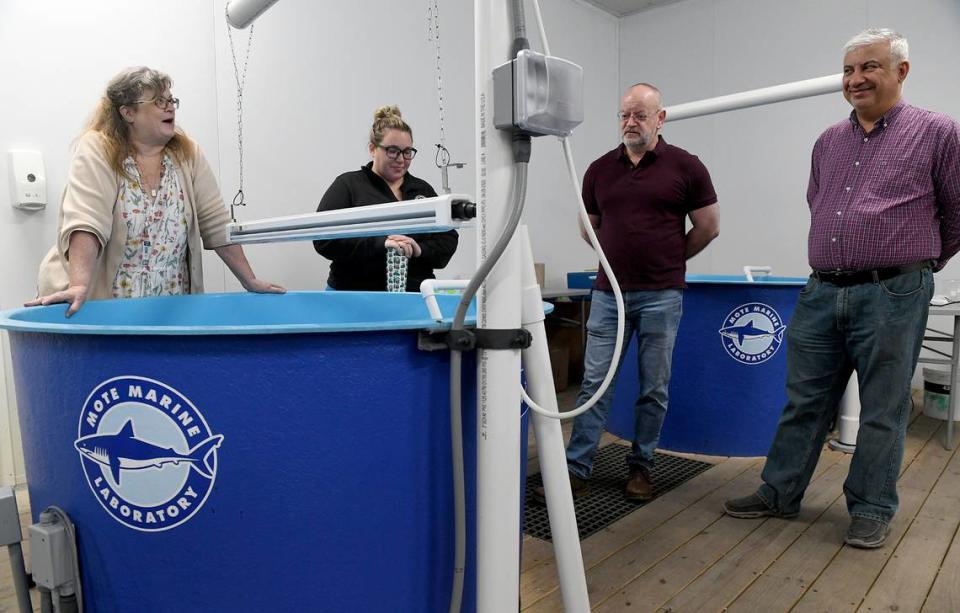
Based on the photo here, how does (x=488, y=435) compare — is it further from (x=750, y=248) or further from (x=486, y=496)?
(x=750, y=248)

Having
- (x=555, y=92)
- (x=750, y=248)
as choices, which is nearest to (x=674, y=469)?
(x=555, y=92)

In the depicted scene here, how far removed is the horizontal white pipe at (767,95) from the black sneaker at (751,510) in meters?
1.94

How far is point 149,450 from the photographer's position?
1.00m

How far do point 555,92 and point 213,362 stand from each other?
0.64m

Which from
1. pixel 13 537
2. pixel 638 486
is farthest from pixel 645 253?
pixel 13 537

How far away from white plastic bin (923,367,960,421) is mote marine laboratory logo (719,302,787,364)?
137 cm

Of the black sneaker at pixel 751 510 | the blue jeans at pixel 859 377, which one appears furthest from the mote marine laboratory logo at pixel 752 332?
the black sneaker at pixel 751 510

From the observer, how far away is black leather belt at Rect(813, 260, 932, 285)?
72.9 inches

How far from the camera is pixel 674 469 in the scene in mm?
2721

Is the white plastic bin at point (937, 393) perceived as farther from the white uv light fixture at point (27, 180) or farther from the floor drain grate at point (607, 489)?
the white uv light fixture at point (27, 180)

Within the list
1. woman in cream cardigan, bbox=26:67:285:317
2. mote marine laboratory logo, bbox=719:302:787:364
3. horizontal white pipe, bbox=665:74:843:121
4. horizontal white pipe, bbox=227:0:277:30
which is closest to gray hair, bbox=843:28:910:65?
mote marine laboratory logo, bbox=719:302:787:364

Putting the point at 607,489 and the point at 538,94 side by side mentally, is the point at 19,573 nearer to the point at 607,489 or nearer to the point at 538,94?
the point at 538,94

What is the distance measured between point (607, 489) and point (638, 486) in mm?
150

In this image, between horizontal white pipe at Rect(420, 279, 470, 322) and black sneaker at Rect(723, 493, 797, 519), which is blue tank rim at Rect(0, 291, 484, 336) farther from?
black sneaker at Rect(723, 493, 797, 519)
